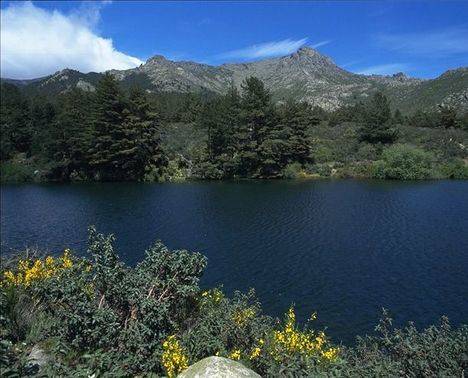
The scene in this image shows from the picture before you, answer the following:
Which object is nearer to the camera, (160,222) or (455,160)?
(160,222)

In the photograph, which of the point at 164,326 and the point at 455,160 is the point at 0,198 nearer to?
the point at 164,326

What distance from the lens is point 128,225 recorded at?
122 feet

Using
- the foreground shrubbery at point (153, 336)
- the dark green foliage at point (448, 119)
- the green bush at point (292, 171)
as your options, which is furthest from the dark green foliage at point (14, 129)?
the dark green foliage at point (448, 119)

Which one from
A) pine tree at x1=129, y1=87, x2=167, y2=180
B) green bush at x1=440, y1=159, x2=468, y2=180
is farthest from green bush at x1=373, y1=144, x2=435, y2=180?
pine tree at x1=129, y1=87, x2=167, y2=180

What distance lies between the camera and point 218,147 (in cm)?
7631

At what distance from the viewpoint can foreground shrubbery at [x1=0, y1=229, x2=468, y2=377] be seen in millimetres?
8961

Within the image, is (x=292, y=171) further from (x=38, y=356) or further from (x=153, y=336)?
(x=38, y=356)

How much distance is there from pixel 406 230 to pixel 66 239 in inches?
1023

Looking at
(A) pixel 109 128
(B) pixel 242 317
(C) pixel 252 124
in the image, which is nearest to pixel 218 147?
(C) pixel 252 124

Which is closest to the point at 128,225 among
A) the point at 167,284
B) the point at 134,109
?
the point at 167,284

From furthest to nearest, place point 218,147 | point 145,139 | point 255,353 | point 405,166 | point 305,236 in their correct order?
1. point 218,147
2. point 145,139
3. point 405,166
4. point 305,236
5. point 255,353

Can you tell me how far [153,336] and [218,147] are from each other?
66582 millimetres

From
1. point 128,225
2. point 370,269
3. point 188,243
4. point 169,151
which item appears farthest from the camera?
point 169,151

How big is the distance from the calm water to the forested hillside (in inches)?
492
